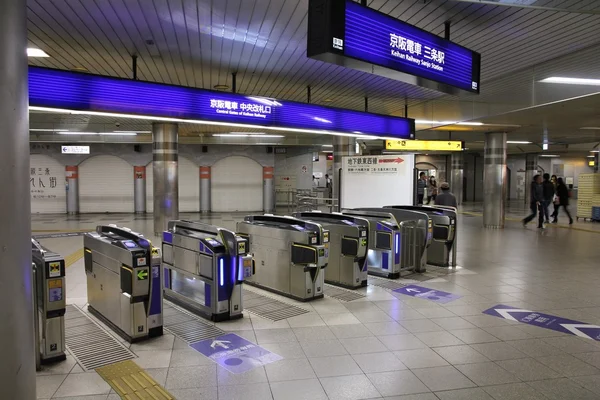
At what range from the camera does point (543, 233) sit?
44.0 feet

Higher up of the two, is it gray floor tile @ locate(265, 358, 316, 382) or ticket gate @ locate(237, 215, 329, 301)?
ticket gate @ locate(237, 215, 329, 301)

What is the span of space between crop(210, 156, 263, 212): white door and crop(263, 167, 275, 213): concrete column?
29cm

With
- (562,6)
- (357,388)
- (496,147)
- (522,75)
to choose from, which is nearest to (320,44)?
(357,388)

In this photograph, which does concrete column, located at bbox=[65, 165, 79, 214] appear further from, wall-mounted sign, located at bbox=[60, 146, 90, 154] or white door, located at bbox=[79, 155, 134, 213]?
wall-mounted sign, located at bbox=[60, 146, 90, 154]

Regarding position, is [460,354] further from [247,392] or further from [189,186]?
[189,186]

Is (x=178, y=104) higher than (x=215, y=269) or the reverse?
higher

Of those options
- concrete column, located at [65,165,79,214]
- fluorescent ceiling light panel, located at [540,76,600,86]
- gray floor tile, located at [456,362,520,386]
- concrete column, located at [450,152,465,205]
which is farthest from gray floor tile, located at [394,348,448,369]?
concrete column, located at [450,152,465,205]

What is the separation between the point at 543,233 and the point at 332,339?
11338 millimetres

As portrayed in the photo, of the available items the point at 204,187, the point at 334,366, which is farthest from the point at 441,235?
the point at 204,187

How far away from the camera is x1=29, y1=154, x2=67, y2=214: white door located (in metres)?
19.2

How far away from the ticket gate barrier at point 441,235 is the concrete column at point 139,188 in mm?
14705

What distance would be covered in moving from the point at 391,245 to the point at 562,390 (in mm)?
4050

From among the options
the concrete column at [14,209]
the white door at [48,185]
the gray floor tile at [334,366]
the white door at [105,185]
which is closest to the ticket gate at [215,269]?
the gray floor tile at [334,366]

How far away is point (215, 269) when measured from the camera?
5301 millimetres
